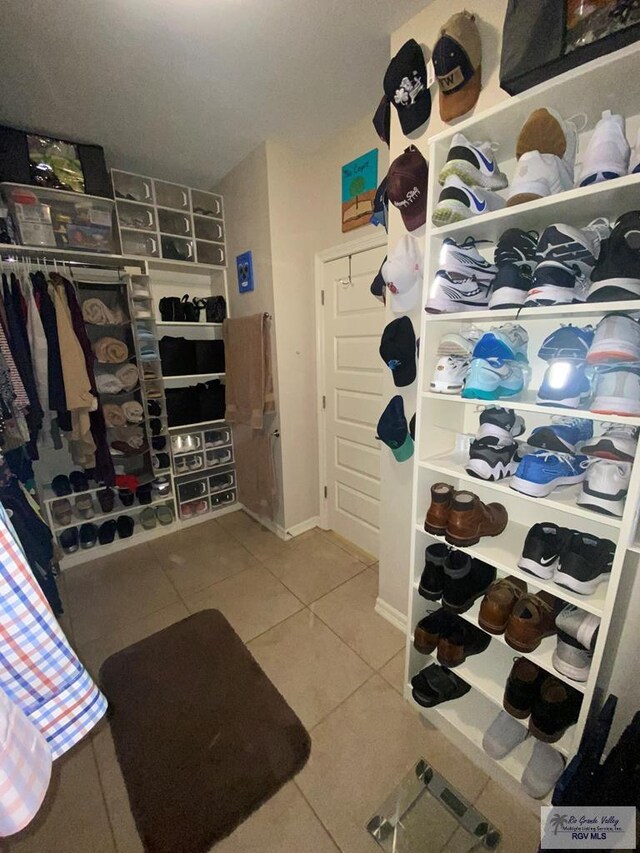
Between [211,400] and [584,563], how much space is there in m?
2.50

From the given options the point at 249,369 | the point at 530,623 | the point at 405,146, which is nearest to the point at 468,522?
the point at 530,623

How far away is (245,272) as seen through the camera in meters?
2.44

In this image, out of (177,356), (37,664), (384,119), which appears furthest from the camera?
(177,356)

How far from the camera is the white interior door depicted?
6.94 ft

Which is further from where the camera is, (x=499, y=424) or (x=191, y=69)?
(x=191, y=69)

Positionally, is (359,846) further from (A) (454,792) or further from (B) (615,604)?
(B) (615,604)

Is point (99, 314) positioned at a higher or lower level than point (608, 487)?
higher

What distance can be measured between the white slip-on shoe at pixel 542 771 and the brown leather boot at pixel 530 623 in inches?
16.0

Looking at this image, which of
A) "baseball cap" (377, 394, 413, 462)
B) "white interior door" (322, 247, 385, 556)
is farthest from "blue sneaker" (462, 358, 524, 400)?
"white interior door" (322, 247, 385, 556)

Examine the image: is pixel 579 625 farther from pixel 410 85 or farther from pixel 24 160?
pixel 24 160

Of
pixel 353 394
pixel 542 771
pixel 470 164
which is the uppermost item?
pixel 470 164

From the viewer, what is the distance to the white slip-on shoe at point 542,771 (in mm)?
1008

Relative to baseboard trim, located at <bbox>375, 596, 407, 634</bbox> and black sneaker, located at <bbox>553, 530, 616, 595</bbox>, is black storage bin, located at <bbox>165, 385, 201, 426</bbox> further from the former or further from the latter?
black sneaker, located at <bbox>553, 530, 616, 595</bbox>

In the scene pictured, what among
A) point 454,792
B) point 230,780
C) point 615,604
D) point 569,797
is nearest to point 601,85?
point 615,604
